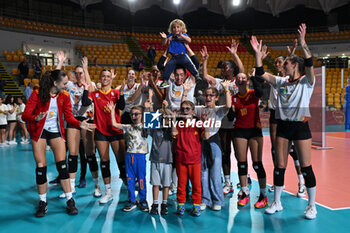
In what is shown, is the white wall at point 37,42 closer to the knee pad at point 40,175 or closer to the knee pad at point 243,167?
the knee pad at point 40,175

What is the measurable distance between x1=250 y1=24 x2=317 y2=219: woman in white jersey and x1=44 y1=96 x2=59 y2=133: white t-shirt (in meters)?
2.72

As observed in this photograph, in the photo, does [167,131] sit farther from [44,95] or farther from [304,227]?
[304,227]

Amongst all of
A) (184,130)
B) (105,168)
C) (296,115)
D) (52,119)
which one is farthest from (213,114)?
(52,119)

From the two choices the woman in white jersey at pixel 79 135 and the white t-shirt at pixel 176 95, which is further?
the woman in white jersey at pixel 79 135

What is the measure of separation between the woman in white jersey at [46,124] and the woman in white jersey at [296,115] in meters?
2.67

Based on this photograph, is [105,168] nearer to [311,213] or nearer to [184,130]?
[184,130]

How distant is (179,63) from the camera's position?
4.54 metres

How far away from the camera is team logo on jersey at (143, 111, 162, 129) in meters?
3.87

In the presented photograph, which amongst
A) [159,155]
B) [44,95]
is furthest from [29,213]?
[159,155]

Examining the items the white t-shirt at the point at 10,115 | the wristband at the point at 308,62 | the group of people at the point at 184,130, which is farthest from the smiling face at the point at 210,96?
the white t-shirt at the point at 10,115

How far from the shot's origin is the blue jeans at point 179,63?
4.43 metres

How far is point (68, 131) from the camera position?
172 inches

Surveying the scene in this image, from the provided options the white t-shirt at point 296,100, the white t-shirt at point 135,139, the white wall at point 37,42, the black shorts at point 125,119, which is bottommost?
the white t-shirt at point 135,139

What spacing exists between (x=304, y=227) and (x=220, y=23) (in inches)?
997
